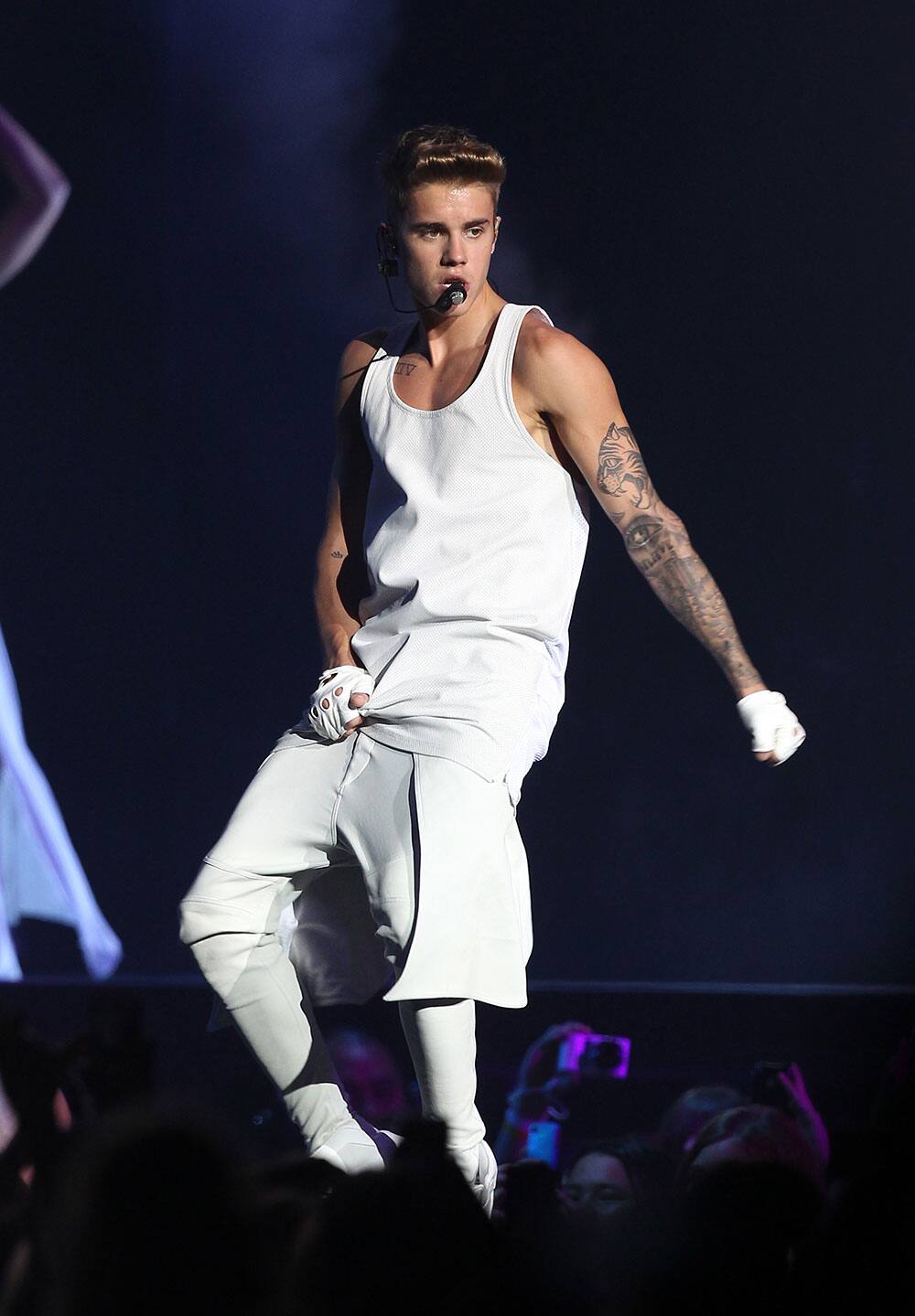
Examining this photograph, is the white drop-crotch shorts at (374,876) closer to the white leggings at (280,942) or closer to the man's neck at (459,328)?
the white leggings at (280,942)

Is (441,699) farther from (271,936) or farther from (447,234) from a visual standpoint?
(447,234)

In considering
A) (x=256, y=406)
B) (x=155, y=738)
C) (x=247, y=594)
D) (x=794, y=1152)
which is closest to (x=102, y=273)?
(x=256, y=406)

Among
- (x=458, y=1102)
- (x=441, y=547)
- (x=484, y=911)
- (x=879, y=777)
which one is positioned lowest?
(x=879, y=777)

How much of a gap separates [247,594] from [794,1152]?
278cm

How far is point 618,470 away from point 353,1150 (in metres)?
1.05

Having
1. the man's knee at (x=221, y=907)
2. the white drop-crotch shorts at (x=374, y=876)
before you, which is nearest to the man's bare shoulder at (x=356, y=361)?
the white drop-crotch shorts at (x=374, y=876)

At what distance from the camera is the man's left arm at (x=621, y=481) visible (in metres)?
2.12

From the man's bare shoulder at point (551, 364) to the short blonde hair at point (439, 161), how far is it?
0.82 ft

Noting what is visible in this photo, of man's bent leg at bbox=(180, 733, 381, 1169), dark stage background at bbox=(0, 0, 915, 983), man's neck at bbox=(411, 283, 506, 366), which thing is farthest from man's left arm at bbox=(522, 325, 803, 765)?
dark stage background at bbox=(0, 0, 915, 983)

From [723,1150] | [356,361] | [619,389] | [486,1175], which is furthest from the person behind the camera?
[619,389]

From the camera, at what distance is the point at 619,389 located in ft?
12.8

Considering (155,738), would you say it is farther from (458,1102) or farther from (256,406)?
(458,1102)

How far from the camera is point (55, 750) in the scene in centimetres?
422

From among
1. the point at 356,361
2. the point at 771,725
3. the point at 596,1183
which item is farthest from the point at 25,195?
the point at 596,1183
